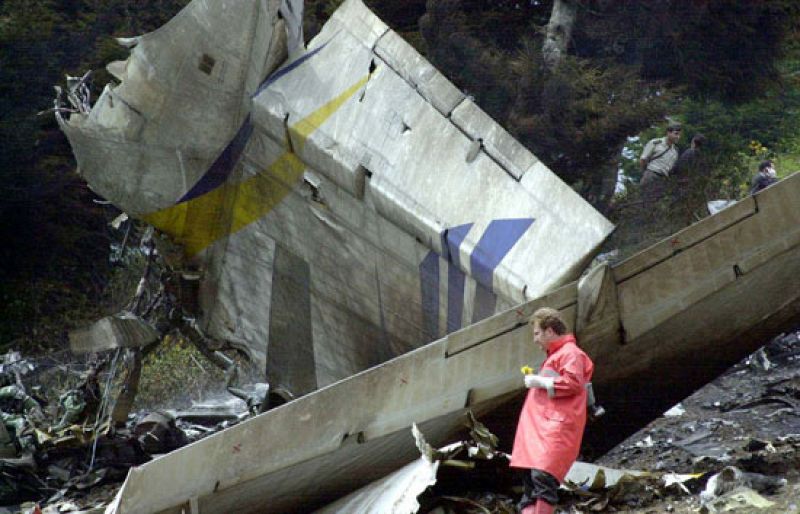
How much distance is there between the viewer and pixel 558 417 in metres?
7.40

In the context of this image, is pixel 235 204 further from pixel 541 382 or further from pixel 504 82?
pixel 504 82

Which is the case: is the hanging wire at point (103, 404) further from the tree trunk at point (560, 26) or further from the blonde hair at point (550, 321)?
the tree trunk at point (560, 26)

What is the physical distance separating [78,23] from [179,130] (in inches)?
386

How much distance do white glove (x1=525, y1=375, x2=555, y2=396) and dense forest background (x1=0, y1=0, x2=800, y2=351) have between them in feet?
30.1

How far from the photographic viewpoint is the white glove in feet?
24.3

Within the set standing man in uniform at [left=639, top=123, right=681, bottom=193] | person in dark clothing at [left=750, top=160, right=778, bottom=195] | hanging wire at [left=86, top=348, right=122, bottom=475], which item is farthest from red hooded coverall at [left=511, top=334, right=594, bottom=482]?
standing man in uniform at [left=639, top=123, right=681, bottom=193]

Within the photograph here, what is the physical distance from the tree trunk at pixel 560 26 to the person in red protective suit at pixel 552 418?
1026 centimetres

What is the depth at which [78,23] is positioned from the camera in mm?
20234

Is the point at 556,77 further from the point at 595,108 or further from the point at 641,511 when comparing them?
the point at 641,511

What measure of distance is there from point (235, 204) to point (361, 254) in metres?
1.78

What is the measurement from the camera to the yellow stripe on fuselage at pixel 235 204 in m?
10.5

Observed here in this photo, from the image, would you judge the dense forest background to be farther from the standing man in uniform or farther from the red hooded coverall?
the red hooded coverall

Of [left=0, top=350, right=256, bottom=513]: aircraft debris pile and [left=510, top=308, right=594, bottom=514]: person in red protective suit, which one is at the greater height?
[left=0, top=350, right=256, bottom=513]: aircraft debris pile

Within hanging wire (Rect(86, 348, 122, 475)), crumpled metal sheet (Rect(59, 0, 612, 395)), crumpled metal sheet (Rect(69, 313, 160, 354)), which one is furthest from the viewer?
hanging wire (Rect(86, 348, 122, 475))
